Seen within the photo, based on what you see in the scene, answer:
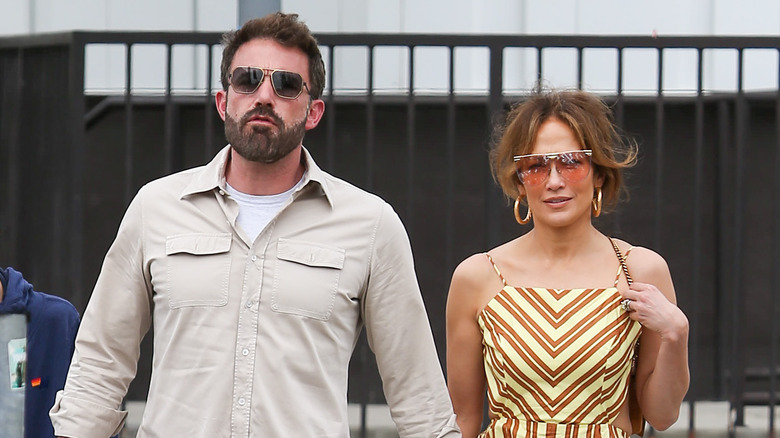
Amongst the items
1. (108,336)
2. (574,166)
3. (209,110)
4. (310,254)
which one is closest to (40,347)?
(108,336)

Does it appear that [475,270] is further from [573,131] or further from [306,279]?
[306,279]

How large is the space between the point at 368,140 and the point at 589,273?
7.18 feet

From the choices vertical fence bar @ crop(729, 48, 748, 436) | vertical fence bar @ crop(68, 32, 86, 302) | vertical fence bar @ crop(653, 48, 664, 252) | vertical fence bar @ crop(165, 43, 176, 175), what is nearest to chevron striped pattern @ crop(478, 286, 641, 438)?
vertical fence bar @ crop(653, 48, 664, 252)

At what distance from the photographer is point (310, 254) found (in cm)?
287

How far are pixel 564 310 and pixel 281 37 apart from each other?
40.0 inches

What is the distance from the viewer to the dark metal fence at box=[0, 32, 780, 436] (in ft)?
17.2

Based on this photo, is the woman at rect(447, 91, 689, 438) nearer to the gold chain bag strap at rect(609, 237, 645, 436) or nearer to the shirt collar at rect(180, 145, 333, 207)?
the gold chain bag strap at rect(609, 237, 645, 436)

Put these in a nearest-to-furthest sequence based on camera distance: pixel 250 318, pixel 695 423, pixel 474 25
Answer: pixel 250 318, pixel 695 423, pixel 474 25

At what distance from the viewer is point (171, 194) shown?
296 cm

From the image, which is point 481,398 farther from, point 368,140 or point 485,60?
point 485,60

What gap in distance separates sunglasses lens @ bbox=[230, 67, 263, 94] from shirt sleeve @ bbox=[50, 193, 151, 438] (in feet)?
1.23

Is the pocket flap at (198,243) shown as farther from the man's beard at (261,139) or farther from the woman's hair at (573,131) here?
the woman's hair at (573,131)

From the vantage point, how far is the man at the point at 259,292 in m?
2.81

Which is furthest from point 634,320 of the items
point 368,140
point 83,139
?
point 83,139
